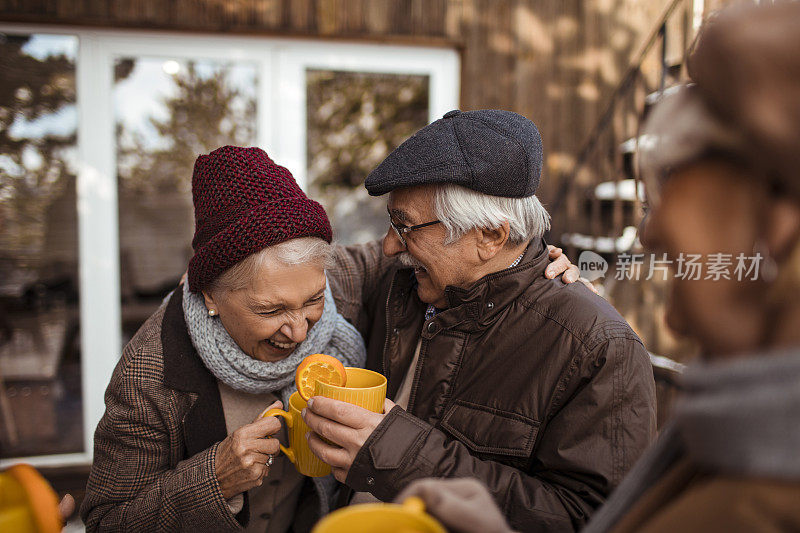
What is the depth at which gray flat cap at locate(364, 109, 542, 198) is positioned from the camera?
58.2 inches

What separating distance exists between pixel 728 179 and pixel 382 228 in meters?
4.44

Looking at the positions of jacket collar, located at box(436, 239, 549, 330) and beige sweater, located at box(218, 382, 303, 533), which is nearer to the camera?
jacket collar, located at box(436, 239, 549, 330)

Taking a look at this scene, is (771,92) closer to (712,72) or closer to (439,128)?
(712,72)

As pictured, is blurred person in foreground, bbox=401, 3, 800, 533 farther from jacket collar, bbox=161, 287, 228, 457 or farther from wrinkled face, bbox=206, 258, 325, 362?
jacket collar, bbox=161, 287, 228, 457

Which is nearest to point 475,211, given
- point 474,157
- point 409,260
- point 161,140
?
point 474,157

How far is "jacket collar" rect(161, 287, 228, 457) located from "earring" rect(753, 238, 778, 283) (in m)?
1.40

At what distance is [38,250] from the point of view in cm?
455

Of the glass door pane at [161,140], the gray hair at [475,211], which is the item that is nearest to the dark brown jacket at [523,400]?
the gray hair at [475,211]

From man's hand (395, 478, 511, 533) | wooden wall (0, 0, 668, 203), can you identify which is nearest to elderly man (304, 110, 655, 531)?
man's hand (395, 478, 511, 533)

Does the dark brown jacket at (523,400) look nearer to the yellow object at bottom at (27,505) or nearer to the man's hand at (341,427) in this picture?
the man's hand at (341,427)

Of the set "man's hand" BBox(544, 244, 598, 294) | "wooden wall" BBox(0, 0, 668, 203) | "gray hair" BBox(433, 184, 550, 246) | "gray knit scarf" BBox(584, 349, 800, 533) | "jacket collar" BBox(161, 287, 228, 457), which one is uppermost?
"wooden wall" BBox(0, 0, 668, 203)

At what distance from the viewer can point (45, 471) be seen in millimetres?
3643

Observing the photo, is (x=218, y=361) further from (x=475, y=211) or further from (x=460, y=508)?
(x=460, y=508)

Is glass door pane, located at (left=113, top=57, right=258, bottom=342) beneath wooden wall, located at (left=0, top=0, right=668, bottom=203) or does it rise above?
beneath
